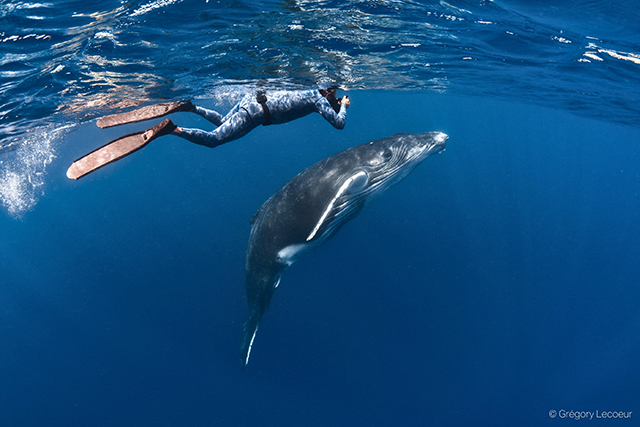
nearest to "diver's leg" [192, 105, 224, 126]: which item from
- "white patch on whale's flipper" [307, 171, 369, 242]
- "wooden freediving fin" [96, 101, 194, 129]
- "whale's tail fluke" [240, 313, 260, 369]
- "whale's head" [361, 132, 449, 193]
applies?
"wooden freediving fin" [96, 101, 194, 129]

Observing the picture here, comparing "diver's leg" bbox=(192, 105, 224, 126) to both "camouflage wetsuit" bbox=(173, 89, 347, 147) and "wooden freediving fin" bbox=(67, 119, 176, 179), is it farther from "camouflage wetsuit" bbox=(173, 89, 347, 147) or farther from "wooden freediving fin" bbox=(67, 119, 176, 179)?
"wooden freediving fin" bbox=(67, 119, 176, 179)

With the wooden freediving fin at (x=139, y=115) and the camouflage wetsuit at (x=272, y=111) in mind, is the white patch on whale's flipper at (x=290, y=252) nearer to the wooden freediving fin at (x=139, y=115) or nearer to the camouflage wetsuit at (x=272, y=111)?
the camouflage wetsuit at (x=272, y=111)

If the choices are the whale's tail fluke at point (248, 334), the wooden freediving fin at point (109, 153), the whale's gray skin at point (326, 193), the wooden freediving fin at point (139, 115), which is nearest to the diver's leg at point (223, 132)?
the wooden freediving fin at point (139, 115)

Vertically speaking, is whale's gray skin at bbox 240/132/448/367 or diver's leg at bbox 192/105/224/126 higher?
diver's leg at bbox 192/105/224/126

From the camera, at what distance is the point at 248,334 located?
8.76 m

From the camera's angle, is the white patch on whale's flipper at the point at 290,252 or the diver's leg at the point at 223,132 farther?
the white patch on whale's flipper at the point at 290,252

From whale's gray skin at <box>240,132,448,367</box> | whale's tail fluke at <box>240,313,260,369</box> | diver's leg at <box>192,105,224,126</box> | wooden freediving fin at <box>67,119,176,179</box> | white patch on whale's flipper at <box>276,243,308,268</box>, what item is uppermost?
wooden freediving fin at <box>67,119,176,179</box>

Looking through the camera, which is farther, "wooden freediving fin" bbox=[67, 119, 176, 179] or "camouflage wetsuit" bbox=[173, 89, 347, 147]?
"camouflage wetsuit" bbox=[173, 89, 347, 147]

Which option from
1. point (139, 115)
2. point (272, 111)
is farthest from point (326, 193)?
point (139, 115)

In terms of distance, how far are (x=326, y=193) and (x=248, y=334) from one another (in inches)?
200

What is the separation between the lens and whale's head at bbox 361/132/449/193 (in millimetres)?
6324

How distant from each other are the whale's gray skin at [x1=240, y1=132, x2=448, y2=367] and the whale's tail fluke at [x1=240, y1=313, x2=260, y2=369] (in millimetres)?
1997

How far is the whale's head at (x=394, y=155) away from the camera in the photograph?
20.7 ft

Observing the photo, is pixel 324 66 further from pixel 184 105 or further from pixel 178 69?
pixel 184 105
